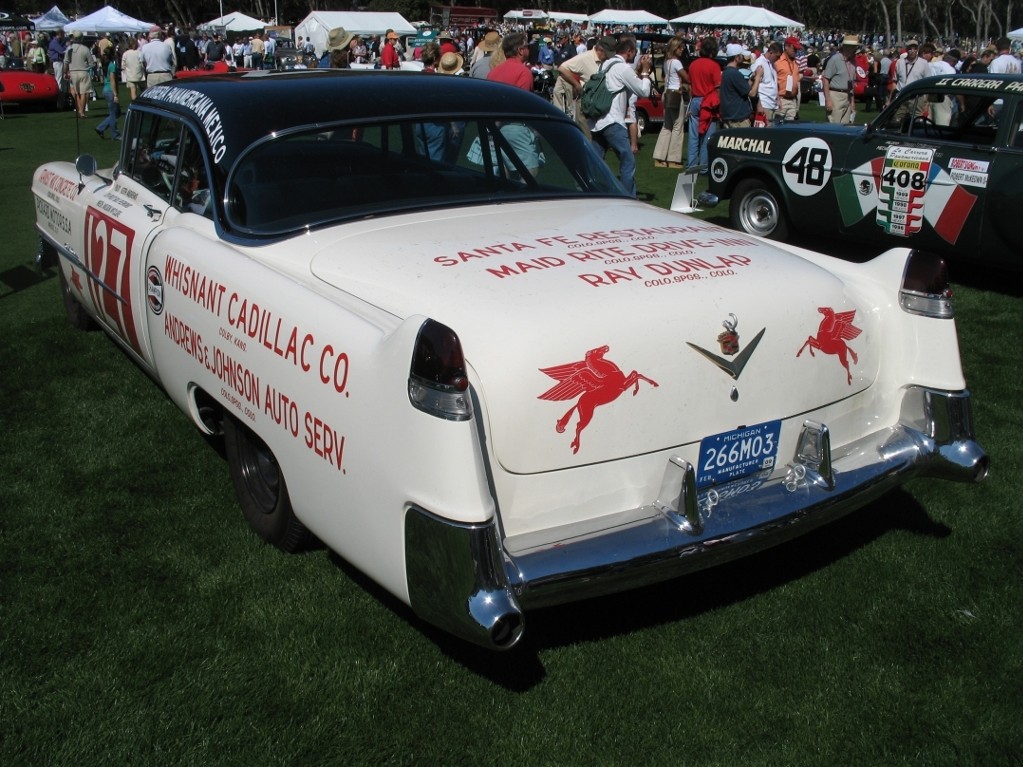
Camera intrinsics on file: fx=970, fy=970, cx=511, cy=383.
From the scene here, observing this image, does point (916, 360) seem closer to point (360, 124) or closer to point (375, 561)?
point (375, 561)

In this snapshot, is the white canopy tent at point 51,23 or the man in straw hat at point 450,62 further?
the white canopy tent at point 51,23

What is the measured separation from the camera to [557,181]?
4066 millimetres

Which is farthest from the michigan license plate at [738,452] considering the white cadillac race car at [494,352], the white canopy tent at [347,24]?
the white canopy tent at [347,24]

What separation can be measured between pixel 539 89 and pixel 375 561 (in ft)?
69.4

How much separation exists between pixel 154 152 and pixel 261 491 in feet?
6.37

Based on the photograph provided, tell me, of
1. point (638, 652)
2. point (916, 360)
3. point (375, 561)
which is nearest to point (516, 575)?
point (375, 561)

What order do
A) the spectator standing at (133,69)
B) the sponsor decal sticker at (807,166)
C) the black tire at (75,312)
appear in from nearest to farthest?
the black tire at (75,312) → the sponsor decal sticker at (807,166) → the spectator standing at (133,69)

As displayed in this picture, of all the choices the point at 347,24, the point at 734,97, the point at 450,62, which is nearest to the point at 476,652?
the point at 450,62

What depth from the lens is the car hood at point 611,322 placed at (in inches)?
101

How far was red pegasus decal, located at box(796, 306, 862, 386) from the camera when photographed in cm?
301

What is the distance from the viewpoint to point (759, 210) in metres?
8.39

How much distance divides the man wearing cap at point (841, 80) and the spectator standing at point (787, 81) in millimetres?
703

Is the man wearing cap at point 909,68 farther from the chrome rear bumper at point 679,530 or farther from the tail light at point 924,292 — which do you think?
the chrome rear bumper at point 679,530

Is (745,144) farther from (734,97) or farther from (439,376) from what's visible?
(439,376)
